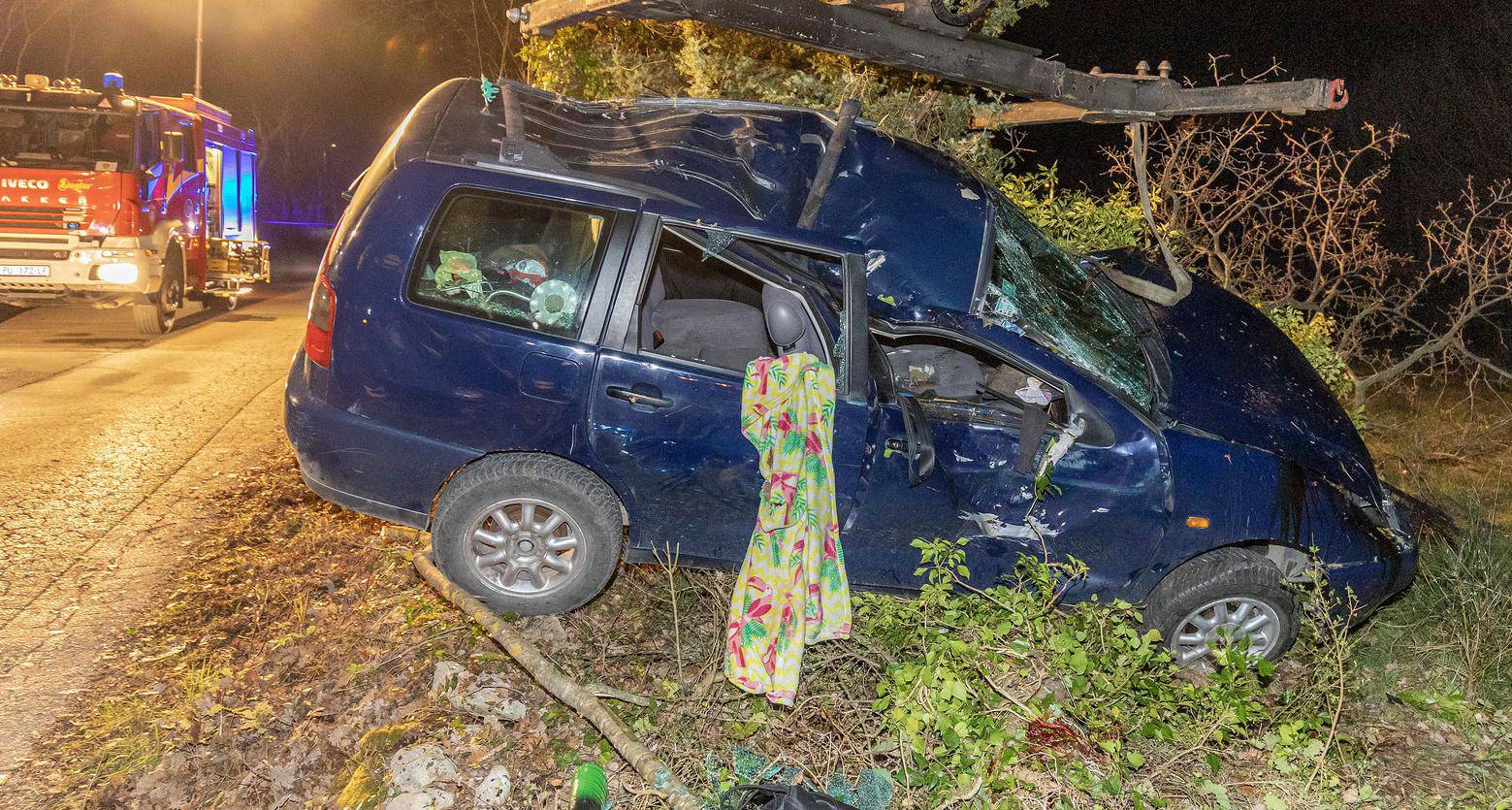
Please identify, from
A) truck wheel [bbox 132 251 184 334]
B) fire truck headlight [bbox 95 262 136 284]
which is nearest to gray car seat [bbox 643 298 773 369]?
fire truck headlight [bbox 95 262 136 284]

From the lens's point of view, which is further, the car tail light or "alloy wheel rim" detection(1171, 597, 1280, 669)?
"alloy wheel rim" detection(1171, 597, 1280, 669)

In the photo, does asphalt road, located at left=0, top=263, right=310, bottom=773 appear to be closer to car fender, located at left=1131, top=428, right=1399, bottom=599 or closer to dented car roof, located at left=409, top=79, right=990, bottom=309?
dented car roof, located at left=409, top=79, right=990, bottom=309

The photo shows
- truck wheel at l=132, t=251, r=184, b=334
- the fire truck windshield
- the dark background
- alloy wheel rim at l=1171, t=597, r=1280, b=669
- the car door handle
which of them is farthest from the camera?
the dark background

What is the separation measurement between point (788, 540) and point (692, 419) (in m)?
0.67

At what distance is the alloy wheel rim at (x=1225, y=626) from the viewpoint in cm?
475

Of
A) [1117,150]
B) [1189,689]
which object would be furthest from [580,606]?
[1117,150]

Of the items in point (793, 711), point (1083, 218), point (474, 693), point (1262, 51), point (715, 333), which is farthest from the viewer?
point (1262, 51)

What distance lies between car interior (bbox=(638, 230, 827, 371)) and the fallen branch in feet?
4.22

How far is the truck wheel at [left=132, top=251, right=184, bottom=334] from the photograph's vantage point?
12.0 metres

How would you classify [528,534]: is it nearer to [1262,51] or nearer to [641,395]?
[641,395]

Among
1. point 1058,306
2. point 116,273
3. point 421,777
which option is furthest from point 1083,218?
point 116,273

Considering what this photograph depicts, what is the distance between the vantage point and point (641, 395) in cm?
438

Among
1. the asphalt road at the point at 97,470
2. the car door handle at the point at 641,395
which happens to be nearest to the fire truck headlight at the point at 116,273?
the asphalt road at the point at 97,470

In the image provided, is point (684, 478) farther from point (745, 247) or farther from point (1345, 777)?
point (1345, 777)
